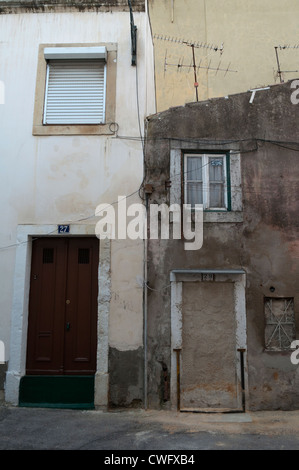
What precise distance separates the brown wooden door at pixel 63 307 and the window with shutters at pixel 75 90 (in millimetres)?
2100

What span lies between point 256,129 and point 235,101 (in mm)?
673

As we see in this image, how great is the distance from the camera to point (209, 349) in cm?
666

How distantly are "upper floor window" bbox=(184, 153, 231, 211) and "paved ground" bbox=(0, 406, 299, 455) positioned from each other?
354 cm

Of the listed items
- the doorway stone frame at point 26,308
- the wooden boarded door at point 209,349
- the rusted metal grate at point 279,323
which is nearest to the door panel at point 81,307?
the doorway stone frame at point 26,308

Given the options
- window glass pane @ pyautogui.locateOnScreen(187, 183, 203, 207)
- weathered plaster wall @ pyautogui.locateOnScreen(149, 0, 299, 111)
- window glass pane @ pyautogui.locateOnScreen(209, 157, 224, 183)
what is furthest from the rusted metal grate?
weathered plaster wall @ pyautogui.locateOnScreen(149, 0, 299, 111)

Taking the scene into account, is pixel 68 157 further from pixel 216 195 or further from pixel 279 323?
pixel 279 323

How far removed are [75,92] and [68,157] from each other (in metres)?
1.33

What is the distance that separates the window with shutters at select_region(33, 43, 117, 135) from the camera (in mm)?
7211

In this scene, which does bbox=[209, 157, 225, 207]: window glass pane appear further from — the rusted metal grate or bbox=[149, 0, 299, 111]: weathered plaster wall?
bbox=[149, 0, 299, 111]: weathered plaster wall

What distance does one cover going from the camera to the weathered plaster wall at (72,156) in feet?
22.2

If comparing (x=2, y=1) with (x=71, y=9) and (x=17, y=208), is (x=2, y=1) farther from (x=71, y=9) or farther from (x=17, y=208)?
(x=17, y=208)

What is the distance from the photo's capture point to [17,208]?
23.1ft

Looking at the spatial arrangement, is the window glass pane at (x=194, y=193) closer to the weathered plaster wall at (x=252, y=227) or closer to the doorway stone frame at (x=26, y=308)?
the weathered plaster wall at (x=252, y=227)
